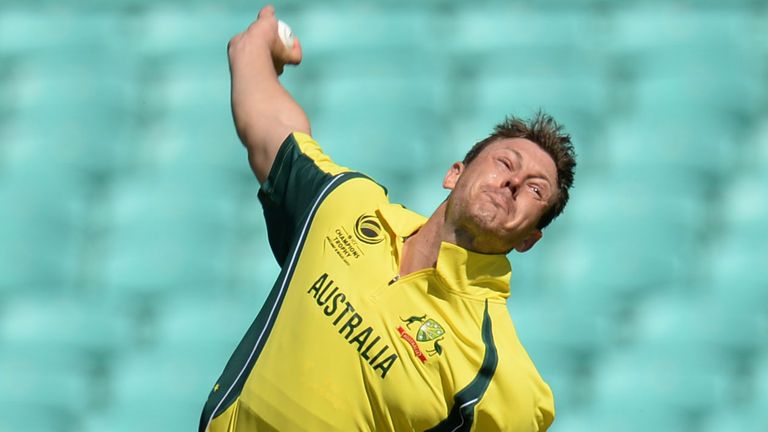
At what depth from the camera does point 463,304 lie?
1.53 metres

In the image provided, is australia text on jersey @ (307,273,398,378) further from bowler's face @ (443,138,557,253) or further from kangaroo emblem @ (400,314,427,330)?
bowler's face @ (443,138,557,253)

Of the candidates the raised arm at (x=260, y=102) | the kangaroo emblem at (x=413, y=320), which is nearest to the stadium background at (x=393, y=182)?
the raised arm at (x=260, y=102)

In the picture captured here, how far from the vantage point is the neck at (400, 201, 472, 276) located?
156 cm

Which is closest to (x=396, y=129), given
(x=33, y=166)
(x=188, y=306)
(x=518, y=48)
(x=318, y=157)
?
(x=518, y=48)

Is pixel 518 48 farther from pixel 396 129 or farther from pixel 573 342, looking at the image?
pixel 573 342

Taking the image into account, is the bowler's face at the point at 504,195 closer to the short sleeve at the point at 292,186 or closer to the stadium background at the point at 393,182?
the short sleeve at the point at 292,186

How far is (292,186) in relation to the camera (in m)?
1.65

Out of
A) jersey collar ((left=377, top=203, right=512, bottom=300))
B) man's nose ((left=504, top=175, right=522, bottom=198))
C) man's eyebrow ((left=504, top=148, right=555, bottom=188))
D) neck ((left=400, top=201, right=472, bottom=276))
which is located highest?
man's eyebrow ((left=504, top=148, right=555, bottom=188))

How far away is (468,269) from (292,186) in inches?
11.4

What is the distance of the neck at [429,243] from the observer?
1559 mm

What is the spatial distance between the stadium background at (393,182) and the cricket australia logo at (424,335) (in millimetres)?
1524

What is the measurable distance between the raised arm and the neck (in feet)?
0.84

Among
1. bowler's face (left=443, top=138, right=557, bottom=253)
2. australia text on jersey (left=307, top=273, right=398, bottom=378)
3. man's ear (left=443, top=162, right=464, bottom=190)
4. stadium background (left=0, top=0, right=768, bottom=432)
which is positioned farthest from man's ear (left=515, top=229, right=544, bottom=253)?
stadium background (left=0, top=0, right=768, bottom=432)

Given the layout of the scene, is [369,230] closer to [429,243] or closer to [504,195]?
[429,243]
